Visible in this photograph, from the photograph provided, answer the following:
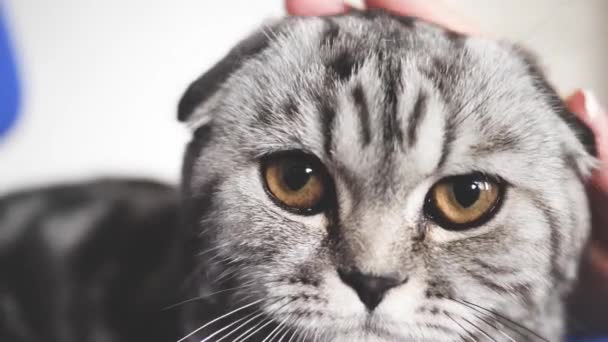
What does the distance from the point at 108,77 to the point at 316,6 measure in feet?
1.89

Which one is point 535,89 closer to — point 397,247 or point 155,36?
point 397,247

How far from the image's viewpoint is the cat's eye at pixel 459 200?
54 cm

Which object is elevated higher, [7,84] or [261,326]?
[7,84]

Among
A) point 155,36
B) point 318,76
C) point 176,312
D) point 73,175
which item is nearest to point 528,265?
point 318,76

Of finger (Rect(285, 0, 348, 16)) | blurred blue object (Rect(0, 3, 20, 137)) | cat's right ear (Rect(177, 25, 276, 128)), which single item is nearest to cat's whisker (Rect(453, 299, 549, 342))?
cat's right ear (Rect(177, 25, 276, 128))

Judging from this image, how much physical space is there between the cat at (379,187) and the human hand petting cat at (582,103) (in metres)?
0.05

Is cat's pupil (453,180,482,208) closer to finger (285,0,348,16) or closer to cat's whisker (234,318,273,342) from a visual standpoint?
cat's whisker (234,318,273,342)

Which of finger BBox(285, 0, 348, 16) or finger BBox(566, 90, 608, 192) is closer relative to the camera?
finger BBox(566, 90, 608, 192)

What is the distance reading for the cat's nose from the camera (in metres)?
0.49

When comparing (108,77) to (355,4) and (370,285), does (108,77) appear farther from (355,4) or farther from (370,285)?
(370,285)

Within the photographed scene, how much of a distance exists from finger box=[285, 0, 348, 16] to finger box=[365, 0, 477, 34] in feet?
0.17

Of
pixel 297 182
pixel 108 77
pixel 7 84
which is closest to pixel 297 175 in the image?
pixel 297 182

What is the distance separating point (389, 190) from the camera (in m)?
0.52

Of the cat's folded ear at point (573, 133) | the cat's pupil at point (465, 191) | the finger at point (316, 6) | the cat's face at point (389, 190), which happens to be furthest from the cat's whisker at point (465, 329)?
the finger at point (316, 6)
